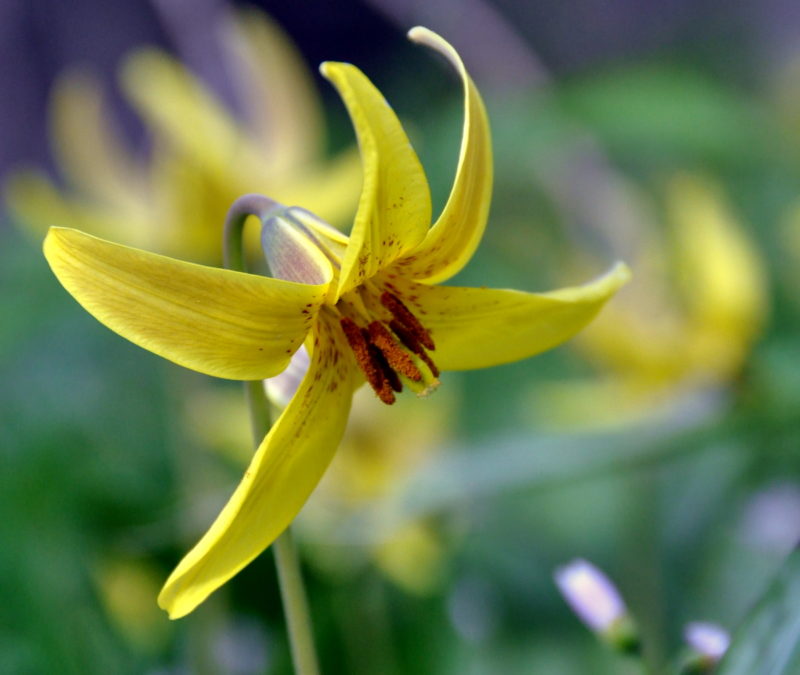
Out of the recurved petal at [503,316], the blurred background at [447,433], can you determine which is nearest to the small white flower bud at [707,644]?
the recurved petal at [503,316]

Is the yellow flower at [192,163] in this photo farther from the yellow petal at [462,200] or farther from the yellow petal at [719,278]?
the yellow petal at [462,200]

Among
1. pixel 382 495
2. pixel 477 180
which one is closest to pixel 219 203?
pixel 382 495

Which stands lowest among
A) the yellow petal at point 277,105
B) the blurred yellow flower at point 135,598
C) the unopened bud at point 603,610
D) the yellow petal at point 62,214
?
the blurred yellow flower at point 135,598

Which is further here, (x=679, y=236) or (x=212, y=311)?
(x=679, y=236)

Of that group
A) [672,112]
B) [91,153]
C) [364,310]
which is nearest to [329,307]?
[364,310]

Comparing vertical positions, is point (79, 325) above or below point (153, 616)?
above

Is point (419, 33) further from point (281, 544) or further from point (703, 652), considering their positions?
point (703, 652)

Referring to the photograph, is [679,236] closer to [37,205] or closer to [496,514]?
[496,514]
